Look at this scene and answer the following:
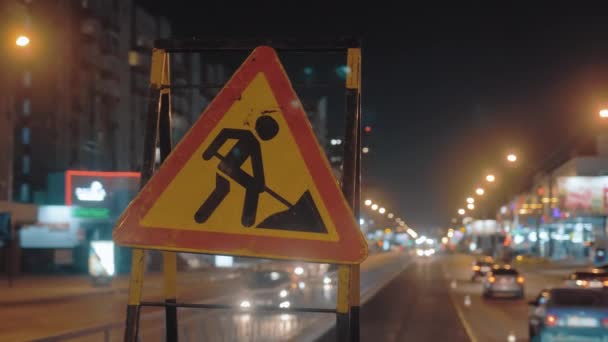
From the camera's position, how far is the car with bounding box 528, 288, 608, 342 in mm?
17625

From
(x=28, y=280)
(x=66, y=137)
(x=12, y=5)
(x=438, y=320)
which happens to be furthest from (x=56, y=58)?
(x=438, y=320)

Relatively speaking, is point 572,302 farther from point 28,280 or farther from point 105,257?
point 28,280

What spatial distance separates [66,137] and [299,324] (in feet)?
193

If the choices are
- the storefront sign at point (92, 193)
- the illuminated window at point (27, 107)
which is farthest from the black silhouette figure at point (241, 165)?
the illuminated window at point (27, 107)

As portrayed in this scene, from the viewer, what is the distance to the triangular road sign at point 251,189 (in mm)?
4305

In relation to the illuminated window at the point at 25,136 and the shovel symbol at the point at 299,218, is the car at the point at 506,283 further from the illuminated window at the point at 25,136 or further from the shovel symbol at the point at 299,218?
the illuminated window at the point at 25,136

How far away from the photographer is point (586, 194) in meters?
63.8

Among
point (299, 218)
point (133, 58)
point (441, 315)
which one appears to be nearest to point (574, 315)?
point (299, 218)

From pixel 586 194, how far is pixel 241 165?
62.4m

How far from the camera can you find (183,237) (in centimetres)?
441

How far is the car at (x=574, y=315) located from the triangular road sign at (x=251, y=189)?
14480 mm

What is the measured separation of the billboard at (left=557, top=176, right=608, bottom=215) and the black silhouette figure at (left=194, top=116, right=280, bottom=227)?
6059 centimetres

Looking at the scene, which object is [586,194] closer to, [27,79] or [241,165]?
[27,79]

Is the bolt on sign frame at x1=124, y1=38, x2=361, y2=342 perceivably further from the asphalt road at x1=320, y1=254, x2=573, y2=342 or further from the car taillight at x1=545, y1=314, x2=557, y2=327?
the asphalt road at x1=320, y1=254, x2=573, y2=342
